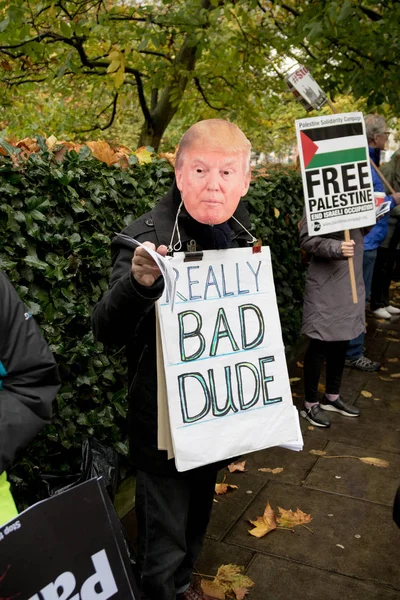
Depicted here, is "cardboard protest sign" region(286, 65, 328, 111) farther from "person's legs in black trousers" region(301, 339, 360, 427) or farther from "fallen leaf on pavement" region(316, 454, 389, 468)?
"fallen leaf on pavement" region(316, 454, 389, 468)

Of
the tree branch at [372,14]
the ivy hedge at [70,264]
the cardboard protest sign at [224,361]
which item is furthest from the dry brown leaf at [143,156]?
the tree branch at [372,14]

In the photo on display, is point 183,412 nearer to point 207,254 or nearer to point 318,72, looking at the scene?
point 207,254

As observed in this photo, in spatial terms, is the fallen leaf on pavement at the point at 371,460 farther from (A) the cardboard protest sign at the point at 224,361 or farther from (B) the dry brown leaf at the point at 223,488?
(A) the cardboard protest sign at the point at 224,361

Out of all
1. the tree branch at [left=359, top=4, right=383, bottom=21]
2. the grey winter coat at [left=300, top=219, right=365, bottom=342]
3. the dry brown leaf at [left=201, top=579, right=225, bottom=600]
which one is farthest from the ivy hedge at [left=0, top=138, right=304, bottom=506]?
the tree branch at [left=359, top=4, right=383, bottom=21]

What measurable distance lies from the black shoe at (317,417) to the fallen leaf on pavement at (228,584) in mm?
1967

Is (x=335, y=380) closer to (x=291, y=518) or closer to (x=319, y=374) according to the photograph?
(x=319, y=374)

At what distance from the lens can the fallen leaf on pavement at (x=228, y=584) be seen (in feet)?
9.75

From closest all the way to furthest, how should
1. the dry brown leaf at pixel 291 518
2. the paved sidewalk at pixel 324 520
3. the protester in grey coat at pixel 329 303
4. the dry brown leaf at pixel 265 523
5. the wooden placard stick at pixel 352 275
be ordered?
1. the paved sidewalk at pixel 324 520
2. the dry brown leaf at pixel 265 523
3. the dry brown leaf at pixel 291 518
4. the wooden placard stick at pixel 352 275
5. the protester in grey coat at pixel 329 303

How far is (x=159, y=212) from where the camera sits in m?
2.28

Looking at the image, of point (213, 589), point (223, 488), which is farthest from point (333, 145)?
point (213, 589)

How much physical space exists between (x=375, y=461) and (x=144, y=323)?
107 inches

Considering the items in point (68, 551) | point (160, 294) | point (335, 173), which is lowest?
point (68, 551)

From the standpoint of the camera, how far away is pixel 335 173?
4.47m

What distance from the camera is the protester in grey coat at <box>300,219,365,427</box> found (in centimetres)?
461
